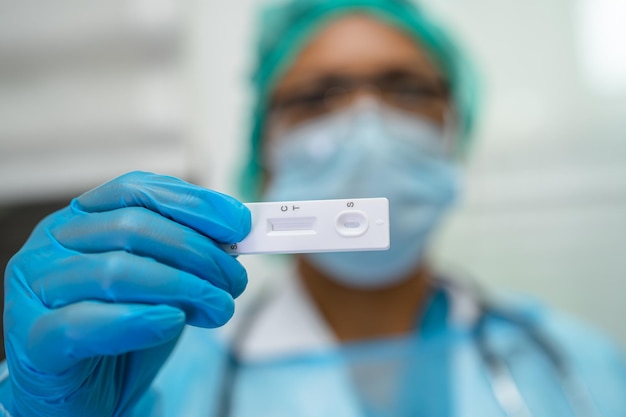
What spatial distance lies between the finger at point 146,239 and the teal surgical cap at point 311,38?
499mm

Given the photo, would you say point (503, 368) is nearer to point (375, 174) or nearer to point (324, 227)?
Answer: point (375, 174)

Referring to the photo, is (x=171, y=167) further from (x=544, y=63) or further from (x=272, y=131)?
(x=544, y=63)

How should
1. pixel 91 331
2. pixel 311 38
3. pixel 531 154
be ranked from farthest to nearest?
pixel 531 154 → pixel 311 38 → pixel 91 331

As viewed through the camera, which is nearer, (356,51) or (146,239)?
(146,239)

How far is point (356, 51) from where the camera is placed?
0.83 metres

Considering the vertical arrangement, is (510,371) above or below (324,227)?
below

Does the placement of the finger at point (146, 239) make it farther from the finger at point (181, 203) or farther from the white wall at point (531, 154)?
the white wall at point (531, 154)

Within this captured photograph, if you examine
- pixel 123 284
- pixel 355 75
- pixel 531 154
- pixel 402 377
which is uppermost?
pixel 355 75

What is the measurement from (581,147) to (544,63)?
0.70 feet

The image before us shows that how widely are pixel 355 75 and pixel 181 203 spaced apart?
0.47m

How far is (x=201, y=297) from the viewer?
0.44m

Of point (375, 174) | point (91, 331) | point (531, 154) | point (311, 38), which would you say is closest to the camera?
point (91, 331)

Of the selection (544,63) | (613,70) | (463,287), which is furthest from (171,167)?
(613,70)

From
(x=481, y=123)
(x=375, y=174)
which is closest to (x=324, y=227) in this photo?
(x=375, y=174)
